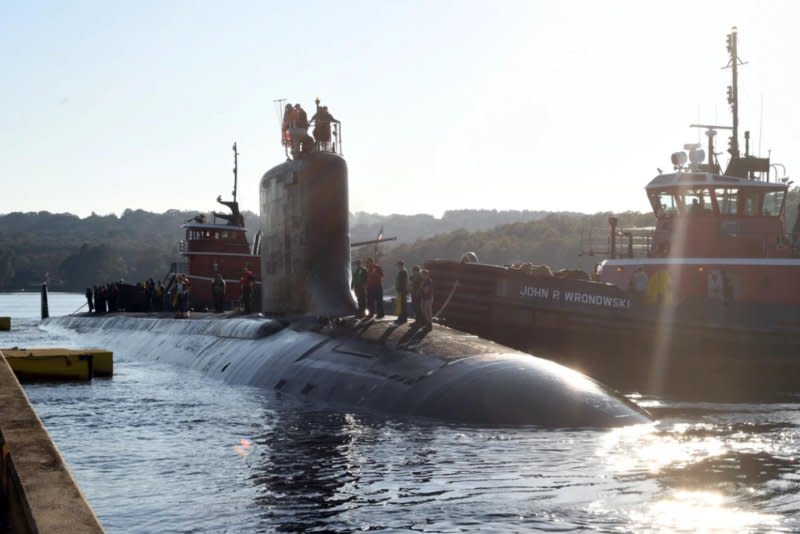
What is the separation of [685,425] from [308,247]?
8.71 metres

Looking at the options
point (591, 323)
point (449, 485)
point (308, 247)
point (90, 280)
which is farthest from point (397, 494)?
point (90, 280)

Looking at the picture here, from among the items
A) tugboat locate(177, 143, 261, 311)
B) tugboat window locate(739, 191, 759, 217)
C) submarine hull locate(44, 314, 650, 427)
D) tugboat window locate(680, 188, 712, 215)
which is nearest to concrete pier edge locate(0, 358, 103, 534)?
submarine hull locate(44, 314, 650, 427)

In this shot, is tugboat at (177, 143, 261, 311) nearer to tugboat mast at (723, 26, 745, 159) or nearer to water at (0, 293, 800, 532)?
tugboat mast at (723, 26, 745, 159)

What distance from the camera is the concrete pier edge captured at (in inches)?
220

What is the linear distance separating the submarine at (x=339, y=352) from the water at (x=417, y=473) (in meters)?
0.48

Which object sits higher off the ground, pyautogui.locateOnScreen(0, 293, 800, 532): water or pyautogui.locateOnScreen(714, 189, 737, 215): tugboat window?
pyautogui.locateOnScreen(714, 189, 737, 215): tugboat window

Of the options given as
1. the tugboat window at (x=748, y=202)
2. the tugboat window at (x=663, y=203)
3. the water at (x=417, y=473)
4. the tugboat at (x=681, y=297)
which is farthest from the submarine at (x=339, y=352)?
the tugboat window at (x=748, y=202)

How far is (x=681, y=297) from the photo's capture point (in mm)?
30766

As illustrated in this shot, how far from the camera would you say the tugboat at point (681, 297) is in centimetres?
2802

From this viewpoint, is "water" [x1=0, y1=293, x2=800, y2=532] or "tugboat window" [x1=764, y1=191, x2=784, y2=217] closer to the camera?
"water" [x1=0, y1=293, x2=800, y2=532]

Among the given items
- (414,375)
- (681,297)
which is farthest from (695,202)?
(414,375)

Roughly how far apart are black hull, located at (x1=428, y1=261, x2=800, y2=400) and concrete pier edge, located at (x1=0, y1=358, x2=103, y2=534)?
20.1m

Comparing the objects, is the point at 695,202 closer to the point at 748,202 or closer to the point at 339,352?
the point at 748,202

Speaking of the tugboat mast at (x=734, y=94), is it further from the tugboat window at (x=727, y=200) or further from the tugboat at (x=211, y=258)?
the tugboat at (x=211, y=258)
